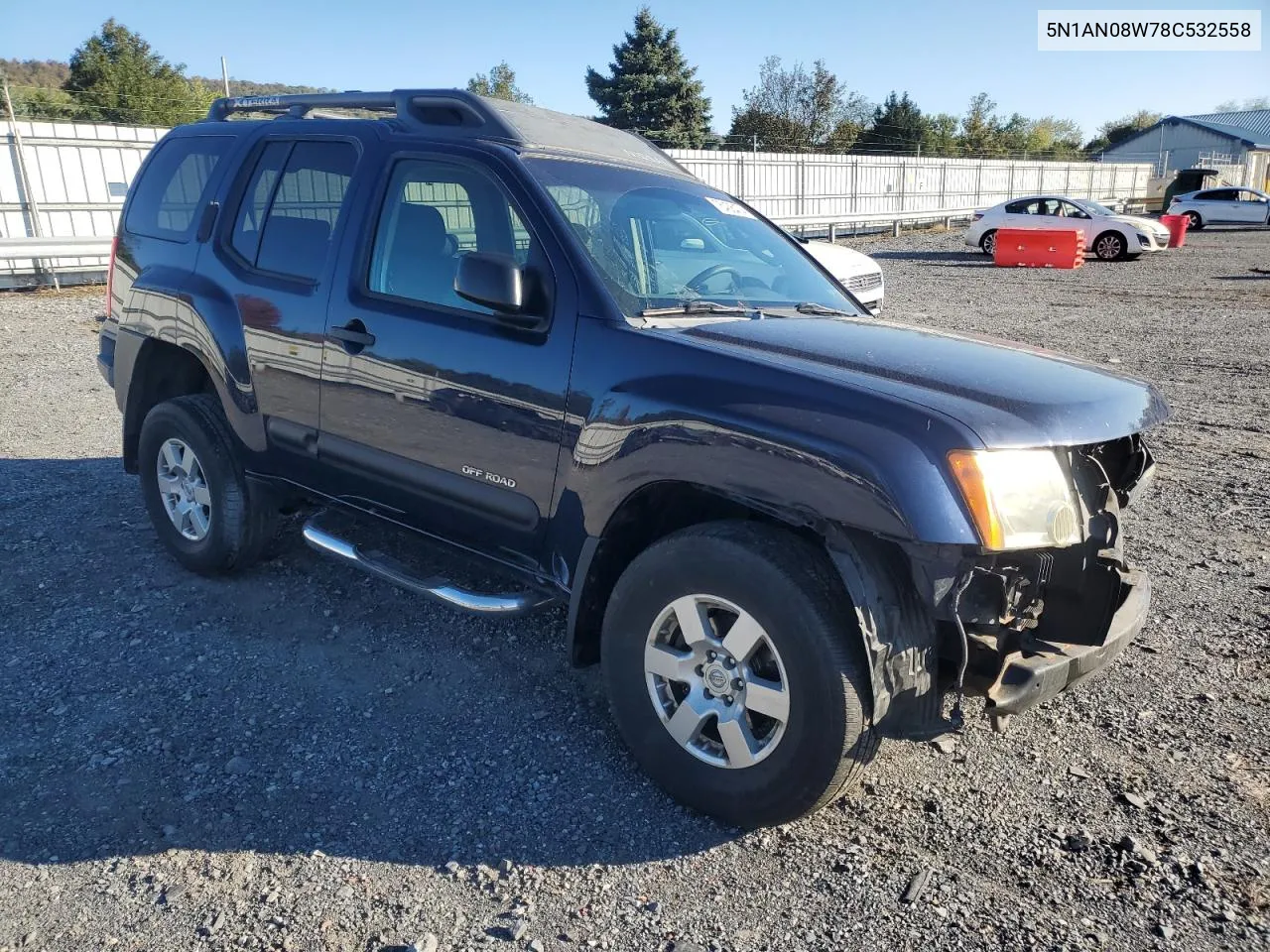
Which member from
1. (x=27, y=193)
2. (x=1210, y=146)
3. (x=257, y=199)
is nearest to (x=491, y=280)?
(x=257, y=199)

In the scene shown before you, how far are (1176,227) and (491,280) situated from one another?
2847 centimetres

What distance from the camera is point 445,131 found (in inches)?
147

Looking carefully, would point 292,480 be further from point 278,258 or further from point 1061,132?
point 1061,132

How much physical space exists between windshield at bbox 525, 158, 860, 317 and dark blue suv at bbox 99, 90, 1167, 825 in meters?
0.02

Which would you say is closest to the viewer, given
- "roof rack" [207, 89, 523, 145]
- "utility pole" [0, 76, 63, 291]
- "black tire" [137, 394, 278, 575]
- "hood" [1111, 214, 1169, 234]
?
"roof rack" [207, 89, 523, 145]

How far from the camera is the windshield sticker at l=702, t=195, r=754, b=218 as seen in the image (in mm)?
4230

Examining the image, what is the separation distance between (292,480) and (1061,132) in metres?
106

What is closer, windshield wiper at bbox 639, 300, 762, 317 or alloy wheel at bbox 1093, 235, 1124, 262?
windshield wiper at bbox 639, 300, 762, 317

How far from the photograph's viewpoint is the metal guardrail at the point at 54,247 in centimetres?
1388

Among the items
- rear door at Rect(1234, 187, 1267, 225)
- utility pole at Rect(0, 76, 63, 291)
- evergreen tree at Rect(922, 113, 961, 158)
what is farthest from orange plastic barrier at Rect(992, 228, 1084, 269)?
evergreen tree at Rect(922, 113, 961, 158)

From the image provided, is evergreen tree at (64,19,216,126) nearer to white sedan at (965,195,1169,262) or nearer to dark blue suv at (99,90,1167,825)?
white sedan at (965,195,1169,262)

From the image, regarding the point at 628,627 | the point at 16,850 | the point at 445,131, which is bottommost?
the point at 16,850

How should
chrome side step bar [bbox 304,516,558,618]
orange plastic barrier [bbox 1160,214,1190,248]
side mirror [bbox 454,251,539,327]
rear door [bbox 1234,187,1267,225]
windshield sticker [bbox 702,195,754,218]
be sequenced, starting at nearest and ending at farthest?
side mirror [bbox 454,251,539,327], chrome side step bar [bbox 304,516,558,618], windshield sticker [bbox 702,195,754,218], orange plastic barrier [bbox 1160,214,1190,248], rear door [bbox 1234,187,1267,225]

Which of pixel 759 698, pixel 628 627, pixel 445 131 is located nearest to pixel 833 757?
pixel 759 698
